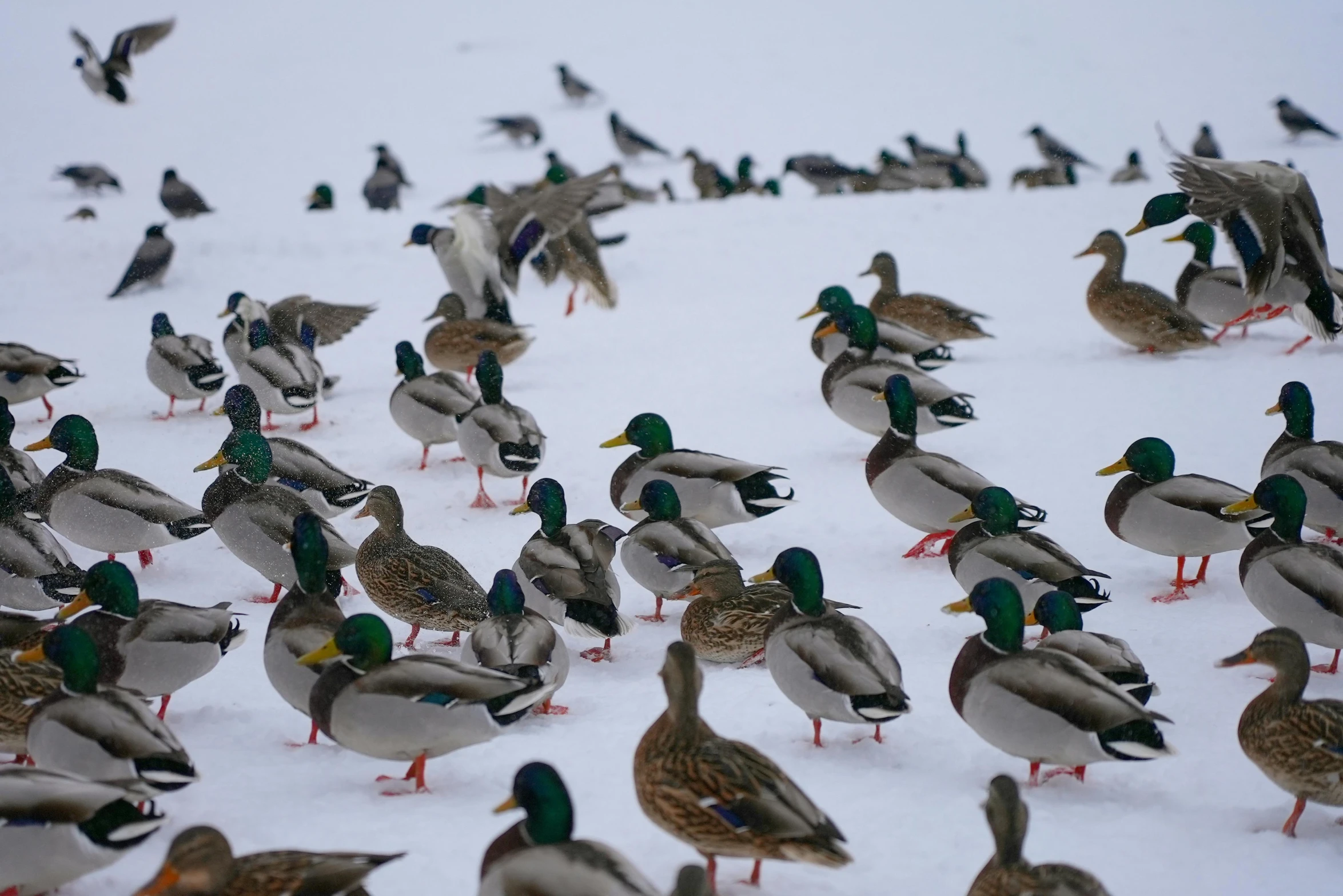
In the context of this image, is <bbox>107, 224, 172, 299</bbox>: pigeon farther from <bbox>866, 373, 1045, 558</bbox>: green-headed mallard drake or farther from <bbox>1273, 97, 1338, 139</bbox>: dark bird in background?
<bbox>1273, 97, 1338, 139</bbox>: dark bird in background

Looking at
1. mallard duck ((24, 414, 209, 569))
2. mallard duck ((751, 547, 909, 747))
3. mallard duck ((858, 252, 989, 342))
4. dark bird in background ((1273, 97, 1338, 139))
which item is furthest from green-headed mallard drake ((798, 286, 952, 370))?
dark bird in background ((1273, 97, 1338, 139))

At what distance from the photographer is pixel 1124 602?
529 centimetres

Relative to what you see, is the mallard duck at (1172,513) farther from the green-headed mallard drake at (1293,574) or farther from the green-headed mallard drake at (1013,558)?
the green-headed mallard drake at (1013,558)

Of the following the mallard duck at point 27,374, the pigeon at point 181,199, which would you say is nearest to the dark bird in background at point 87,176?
the pigeon at point 181,199

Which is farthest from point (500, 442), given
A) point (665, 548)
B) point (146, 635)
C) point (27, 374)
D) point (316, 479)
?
point (27, 374)

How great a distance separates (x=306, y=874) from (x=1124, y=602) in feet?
11.6

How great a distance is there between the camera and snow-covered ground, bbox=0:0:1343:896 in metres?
3.76

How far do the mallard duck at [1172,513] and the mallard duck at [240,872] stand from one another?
3.47 meters

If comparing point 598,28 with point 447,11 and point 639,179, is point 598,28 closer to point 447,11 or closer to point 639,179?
point 447,11

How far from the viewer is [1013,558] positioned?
4805 millimetres

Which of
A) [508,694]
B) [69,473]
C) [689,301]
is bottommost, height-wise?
[689,301]

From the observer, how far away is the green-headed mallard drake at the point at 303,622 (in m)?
4.12

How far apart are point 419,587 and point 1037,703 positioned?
2277 millimetres

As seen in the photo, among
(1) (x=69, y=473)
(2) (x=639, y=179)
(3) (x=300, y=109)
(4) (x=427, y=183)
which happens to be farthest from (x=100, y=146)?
(1) (x=69, y=473)
